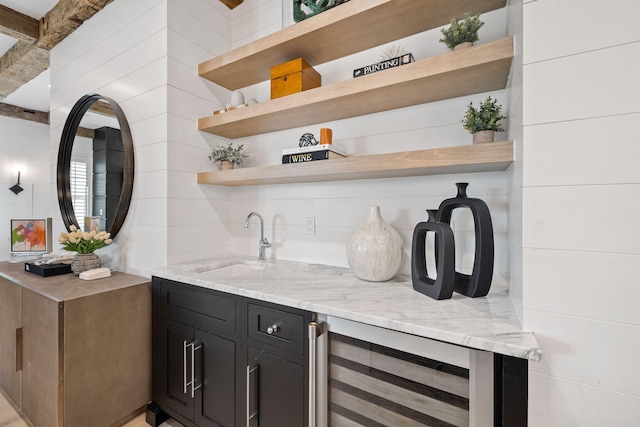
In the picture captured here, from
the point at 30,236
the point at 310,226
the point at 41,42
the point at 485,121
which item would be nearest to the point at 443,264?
the point at 485,121

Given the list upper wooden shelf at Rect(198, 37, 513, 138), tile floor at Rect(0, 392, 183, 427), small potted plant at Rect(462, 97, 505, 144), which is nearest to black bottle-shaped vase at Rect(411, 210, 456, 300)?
small potted plant at Rect(462, 97, 505, 144)

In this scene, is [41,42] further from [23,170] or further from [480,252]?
[480,252]

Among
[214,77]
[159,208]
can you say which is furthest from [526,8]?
[159,208]

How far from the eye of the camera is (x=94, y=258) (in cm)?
193

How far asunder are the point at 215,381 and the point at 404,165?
1.38 meters

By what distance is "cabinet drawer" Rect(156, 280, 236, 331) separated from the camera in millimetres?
1344

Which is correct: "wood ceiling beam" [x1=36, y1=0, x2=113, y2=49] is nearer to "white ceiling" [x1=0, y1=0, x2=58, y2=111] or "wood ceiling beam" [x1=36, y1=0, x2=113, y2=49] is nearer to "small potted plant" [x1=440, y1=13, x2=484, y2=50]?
"white ceiling" [x1=0, y1=0, x2=58, y2=111]

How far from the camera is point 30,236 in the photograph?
2.90 meters

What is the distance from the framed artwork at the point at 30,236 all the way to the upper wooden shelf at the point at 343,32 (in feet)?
8.45

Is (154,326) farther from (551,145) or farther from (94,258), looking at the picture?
(551,145)

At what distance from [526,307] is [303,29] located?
1.59m

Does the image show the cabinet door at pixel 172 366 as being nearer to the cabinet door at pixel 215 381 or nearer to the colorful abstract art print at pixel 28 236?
the cabinet door at pixel 215 381

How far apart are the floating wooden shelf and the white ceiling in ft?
7.41

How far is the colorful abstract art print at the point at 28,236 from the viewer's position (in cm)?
285
